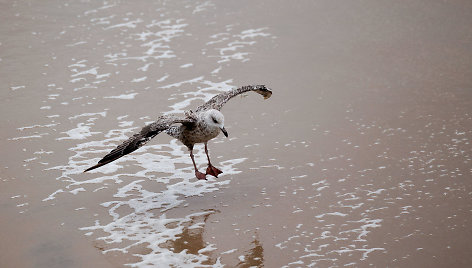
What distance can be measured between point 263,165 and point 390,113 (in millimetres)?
1867

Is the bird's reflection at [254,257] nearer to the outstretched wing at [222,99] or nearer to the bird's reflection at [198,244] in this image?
the bird's reflection at [198,244]

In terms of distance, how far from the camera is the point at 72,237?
5.86 m

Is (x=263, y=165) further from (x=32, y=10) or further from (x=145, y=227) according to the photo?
(x=32, y=10)

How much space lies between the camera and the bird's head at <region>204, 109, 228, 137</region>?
6.58m

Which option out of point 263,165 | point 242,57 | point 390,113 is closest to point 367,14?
point 242,57

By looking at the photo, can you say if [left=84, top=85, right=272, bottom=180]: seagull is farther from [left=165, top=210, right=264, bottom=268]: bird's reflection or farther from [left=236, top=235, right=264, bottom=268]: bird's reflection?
[left=236, top=235, right=264, bottom=268]: bird's reflection

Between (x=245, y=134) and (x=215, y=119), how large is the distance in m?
1.12

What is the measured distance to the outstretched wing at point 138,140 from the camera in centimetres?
600

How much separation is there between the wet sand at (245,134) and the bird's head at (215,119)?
60 centimetres

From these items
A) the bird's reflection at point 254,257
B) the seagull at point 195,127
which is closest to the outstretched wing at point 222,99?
the seagull at point 195,127

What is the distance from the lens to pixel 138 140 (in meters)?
6.09

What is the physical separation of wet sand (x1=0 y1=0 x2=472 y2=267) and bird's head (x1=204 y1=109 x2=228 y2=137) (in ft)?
1.97

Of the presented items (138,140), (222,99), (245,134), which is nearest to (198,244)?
(138,140)

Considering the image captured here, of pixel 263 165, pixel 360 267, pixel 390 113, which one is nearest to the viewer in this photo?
pixel 360 267
